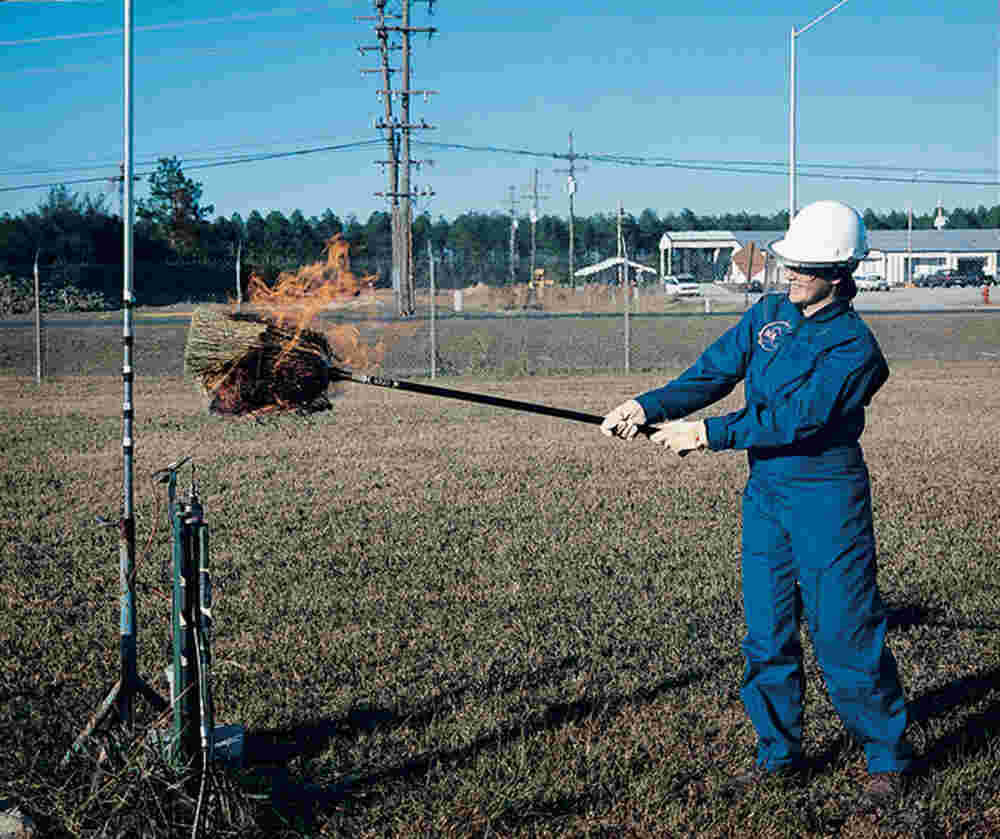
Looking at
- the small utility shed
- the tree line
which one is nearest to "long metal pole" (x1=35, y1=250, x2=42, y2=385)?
the tree line

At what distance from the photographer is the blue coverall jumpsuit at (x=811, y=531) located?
4016mm

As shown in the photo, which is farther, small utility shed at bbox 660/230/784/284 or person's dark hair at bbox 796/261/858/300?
small utility shed at bbox 660/230/784/284

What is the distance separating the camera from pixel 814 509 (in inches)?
159

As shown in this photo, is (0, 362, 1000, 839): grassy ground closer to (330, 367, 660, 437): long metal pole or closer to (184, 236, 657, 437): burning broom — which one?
(184, 236, 657, 437): burning broom

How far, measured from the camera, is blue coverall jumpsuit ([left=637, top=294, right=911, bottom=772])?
4016 mm

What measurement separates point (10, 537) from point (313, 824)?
4.93 m

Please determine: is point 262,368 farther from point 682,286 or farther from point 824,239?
point 682,286

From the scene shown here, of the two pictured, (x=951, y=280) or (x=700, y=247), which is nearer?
(x=951, y=280)

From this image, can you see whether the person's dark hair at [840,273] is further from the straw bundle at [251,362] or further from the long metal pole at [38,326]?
the long metal pole at [38,326]

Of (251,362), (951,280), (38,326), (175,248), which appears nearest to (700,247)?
(951,280)

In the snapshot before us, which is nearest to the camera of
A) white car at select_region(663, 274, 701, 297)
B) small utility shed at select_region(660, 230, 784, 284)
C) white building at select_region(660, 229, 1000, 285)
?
white car at select_region(663, 274, 701, 297)

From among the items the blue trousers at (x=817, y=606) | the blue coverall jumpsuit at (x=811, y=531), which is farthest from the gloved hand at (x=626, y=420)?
the blue trousers at (x=817, y=606)

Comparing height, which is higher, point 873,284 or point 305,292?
point 873,284

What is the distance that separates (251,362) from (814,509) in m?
2.27
